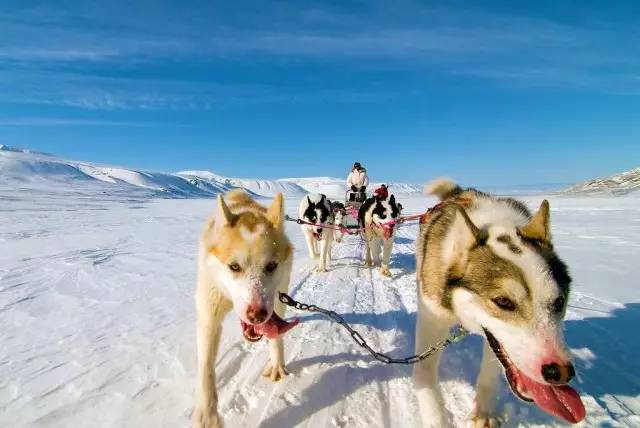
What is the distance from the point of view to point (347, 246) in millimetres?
11789

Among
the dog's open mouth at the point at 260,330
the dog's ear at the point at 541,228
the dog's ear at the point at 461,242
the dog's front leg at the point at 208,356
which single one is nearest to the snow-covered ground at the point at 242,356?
the dog's front leg at the point at 208,356

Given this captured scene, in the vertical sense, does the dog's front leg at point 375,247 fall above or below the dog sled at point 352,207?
below

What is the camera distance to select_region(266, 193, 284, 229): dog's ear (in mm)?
3453

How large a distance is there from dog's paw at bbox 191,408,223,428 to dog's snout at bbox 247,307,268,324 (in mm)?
710

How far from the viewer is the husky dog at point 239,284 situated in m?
2.68

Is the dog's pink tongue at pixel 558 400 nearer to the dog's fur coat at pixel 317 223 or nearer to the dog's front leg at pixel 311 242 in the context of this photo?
the dog's fur coat at pixel 317 223

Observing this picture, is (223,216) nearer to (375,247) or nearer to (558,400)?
(558,400)

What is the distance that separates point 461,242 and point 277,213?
1.54 metres

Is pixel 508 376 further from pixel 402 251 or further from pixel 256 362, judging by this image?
pixel 402 251

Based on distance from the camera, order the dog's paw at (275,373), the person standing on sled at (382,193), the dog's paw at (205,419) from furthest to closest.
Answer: the person standing on sled at (382,193), the dog's paw at (275,373), the dog's paw at (205,419)

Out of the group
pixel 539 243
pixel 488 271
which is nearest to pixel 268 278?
pixel 488 271

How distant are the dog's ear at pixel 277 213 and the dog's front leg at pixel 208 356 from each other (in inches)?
30.4

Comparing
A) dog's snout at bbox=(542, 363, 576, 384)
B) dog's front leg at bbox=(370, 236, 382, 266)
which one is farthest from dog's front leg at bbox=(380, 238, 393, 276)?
dog's snout at bbox=(542, 363, 576, 384)

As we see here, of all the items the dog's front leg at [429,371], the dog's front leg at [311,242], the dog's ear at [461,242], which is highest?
the dog's ear at [461,242]
